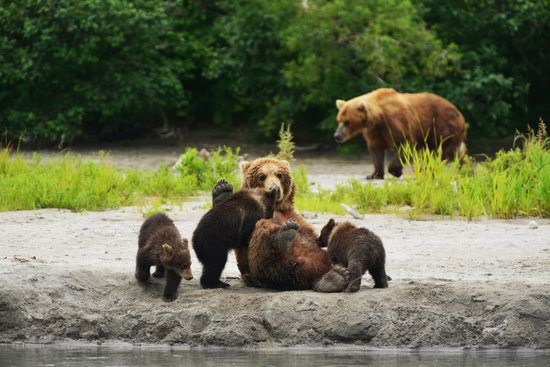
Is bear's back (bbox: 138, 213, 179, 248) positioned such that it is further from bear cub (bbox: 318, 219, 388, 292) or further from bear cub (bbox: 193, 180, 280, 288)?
bear cub (bbox: 318, 219, 388, 292)

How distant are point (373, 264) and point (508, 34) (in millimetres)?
12982

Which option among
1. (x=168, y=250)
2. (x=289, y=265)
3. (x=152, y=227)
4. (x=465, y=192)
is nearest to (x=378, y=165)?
(x=465, y=192)

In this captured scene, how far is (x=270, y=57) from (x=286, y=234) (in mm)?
12808

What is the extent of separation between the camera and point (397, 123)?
16312mm

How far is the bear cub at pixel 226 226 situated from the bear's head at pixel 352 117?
8.63 m

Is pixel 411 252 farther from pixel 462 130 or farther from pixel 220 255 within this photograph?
pixel 462 130

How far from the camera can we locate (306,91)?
64.0 feet

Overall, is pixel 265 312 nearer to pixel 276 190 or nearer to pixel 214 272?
pixel 214 272

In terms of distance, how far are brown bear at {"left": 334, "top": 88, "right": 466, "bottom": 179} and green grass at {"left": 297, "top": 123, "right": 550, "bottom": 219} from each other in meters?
3.07

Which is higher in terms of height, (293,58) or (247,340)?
(293,58)

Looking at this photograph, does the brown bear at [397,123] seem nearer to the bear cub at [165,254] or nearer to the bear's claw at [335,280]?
the bear cub at [165,254]

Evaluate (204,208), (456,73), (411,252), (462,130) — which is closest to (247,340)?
(411,252)

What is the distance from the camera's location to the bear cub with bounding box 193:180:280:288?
24.7ft

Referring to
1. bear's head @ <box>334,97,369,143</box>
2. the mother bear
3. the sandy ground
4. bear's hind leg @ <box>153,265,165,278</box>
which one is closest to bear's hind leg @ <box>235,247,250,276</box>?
the mother bear
